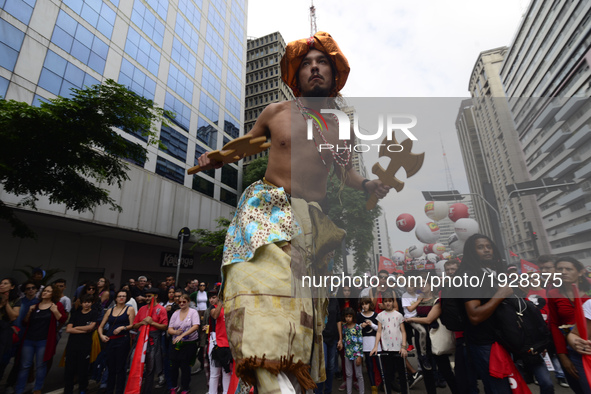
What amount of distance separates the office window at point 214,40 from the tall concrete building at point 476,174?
29503 millimetres

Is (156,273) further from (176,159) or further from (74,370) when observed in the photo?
(74,370)

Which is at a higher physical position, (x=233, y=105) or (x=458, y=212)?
(x=233, y=105)

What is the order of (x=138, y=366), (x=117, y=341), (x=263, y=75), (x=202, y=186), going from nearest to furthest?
(x=138, y=366) → (x=117, y=341) → (x=202, y=186) → (x=263, y=75)

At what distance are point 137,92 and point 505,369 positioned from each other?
66.0 feet

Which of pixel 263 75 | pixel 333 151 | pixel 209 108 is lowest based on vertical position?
pixel 333 151

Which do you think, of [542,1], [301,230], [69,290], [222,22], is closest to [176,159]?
[69,290]

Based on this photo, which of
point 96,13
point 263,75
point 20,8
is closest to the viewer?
point 20,8

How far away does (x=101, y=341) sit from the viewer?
582 cm

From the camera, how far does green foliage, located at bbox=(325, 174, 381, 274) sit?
Answer: 1.78 metres

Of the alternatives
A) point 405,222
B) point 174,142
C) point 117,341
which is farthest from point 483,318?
point 174,142

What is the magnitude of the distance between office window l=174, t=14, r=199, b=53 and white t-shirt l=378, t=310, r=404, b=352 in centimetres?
2465

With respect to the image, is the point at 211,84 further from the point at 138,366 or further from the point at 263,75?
the point at 138,366

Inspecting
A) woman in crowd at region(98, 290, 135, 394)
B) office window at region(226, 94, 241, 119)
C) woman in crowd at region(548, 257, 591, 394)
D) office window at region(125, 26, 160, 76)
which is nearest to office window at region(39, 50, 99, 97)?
office window at region(125, 26, 160, 76)

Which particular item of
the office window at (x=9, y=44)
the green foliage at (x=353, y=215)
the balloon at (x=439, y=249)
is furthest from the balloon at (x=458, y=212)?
the office window at (x=9, y=44)
